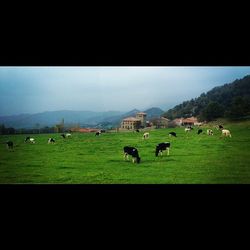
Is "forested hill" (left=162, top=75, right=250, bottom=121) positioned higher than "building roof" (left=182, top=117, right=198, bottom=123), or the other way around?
"forested hill" (left=162, top=75, right=250, bottom=121)

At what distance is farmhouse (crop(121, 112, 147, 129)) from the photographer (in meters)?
4.25

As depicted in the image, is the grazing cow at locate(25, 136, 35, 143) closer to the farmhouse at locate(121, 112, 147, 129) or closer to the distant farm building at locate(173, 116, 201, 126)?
the farmhouse at locate(121, 112, 147, 129)

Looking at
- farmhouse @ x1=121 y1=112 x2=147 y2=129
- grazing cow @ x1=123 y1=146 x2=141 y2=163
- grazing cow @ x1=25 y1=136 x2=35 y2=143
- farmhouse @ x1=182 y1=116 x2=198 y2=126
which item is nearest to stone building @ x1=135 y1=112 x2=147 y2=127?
farmhouse @ x1=121 y1=112 x2=147 y2=129

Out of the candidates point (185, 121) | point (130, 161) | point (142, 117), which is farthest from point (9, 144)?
point (185, 121)

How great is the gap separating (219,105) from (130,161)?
4.55 feet

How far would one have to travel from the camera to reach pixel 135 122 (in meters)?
4.27

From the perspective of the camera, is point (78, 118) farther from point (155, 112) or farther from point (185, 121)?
point (185, 121)

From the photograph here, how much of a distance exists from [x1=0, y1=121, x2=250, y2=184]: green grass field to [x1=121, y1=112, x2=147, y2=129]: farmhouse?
11cm

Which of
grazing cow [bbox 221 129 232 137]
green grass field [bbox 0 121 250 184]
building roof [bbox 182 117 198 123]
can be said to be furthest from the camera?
building roof [bbox 182 117 198 123]

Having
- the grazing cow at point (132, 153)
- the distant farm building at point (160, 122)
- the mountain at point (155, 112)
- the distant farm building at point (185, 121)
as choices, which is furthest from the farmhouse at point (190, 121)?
the grazing cow at point (132, 153)

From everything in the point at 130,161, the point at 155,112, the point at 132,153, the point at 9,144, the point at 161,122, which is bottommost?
the point at 130,161
